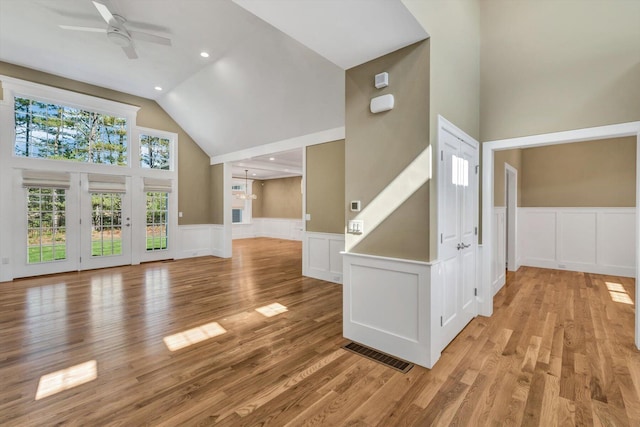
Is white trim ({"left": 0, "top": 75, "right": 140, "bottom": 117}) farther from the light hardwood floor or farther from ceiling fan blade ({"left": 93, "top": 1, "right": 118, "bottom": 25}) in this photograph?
the light hardwood floor

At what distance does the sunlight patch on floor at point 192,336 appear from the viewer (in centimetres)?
273

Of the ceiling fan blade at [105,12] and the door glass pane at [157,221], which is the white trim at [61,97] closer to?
the door glass pane at [157,221]

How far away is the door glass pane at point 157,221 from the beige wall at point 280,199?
5.38 m

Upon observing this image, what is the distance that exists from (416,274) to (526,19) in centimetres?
325

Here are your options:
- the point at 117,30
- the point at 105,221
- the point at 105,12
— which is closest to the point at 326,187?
the point at 117,30

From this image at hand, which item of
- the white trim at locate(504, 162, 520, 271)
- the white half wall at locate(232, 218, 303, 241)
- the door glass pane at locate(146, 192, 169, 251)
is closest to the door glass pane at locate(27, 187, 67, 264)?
the door glass pane at locate(146, 192, 169, 251)

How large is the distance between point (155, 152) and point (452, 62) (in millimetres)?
6999

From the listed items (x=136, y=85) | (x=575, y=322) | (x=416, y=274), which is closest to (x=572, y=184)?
(x=575, y=322)

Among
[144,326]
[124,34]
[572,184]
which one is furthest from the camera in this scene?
[572,184]

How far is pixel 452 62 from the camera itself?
109 inches

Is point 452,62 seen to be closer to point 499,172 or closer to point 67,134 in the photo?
point 499,172

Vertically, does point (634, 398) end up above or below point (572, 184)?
below

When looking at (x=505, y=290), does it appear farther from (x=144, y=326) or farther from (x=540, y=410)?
(x=144, y=326)

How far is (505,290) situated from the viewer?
4.49 m
